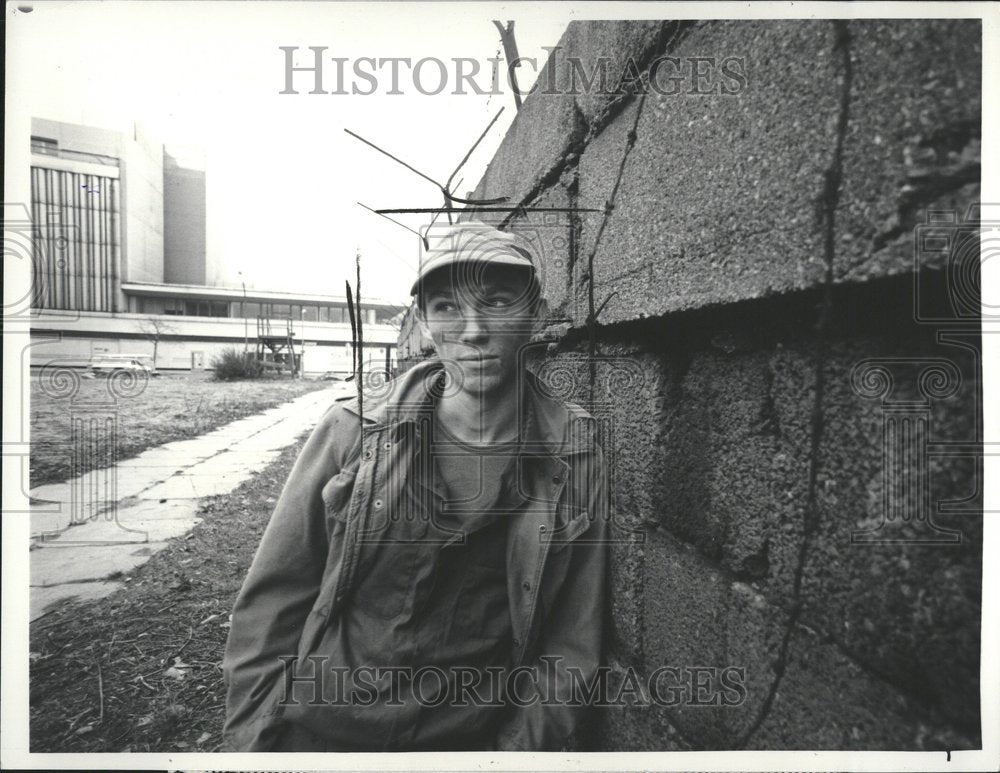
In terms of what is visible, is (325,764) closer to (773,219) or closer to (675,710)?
(675,710)

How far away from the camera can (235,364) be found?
4.65ft

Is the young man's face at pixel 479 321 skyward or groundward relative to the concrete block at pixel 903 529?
skyward

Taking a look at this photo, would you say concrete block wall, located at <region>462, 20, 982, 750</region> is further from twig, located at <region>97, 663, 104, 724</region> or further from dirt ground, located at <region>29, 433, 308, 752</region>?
twig, located at <region>97, 663, 104, 724</region>

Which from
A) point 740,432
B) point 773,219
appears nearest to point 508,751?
point 740,432

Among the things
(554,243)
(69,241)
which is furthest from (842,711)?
(69,241)

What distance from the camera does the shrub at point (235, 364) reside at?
1.39 meters

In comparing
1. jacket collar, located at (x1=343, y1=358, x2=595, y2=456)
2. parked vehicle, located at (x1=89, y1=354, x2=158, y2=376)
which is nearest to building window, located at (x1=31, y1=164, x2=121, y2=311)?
parked vehicle, located at (x1=89, y1=354, x2=158, y2=376)

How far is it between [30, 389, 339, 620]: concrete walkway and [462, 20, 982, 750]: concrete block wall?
84 centimetres

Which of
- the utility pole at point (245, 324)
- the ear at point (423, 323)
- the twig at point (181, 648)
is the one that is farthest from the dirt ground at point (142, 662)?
the ear at point (423, 323)

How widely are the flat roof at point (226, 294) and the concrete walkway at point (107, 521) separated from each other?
239 millimetres

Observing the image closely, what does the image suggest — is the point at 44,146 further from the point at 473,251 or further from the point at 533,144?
the point at 533,144

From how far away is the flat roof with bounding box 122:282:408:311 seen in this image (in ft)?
4.24

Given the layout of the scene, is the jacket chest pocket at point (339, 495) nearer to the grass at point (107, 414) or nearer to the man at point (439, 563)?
the man at point (439, 563)

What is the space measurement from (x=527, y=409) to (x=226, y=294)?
0.87 metres
